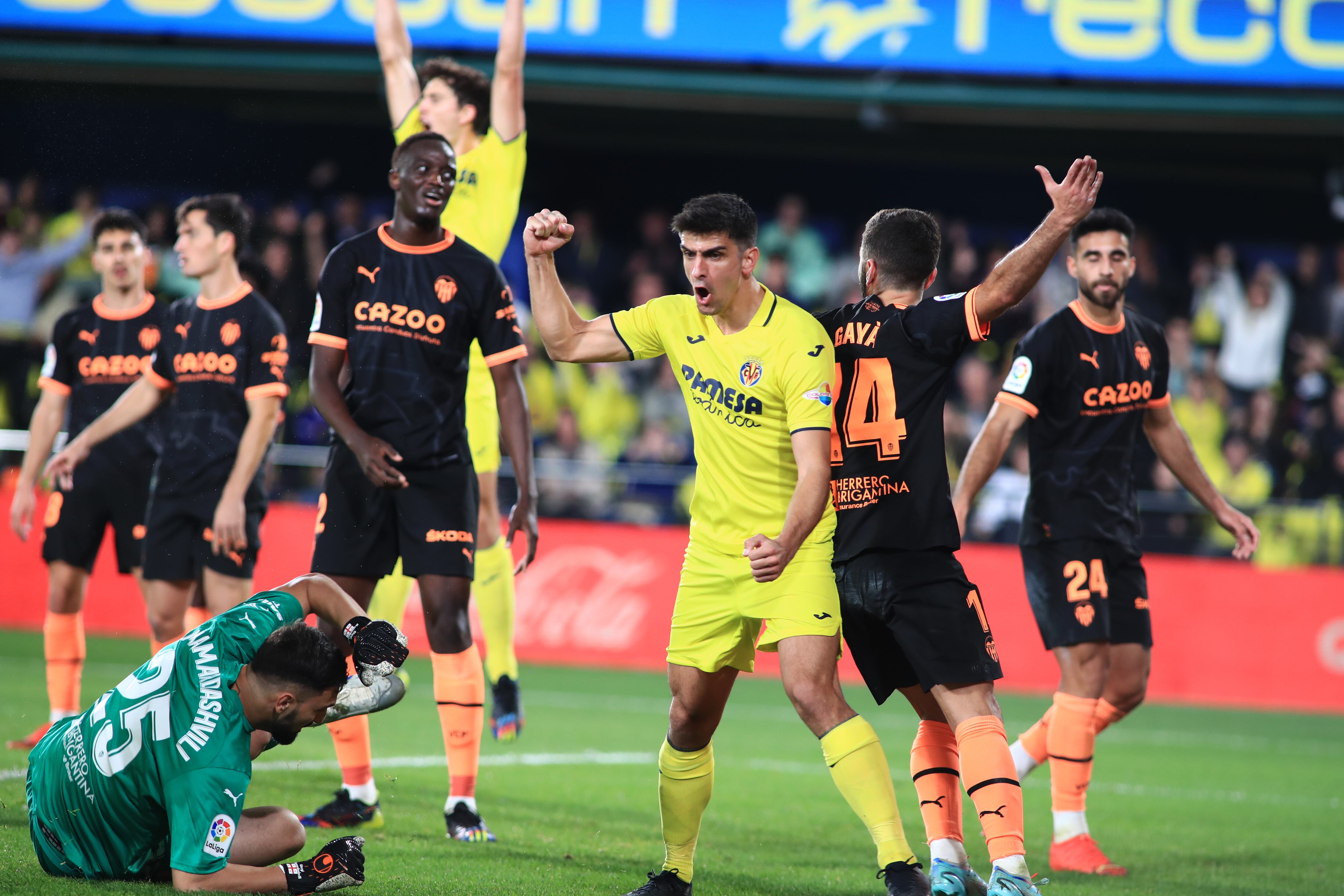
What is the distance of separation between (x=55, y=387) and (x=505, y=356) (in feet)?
11.6

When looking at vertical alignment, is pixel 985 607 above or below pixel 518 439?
below

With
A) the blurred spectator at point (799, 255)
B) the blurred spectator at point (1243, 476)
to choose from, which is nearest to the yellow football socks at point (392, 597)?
the blurred spectator at point (1243, 476)

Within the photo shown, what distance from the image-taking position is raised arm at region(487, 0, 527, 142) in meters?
6.79

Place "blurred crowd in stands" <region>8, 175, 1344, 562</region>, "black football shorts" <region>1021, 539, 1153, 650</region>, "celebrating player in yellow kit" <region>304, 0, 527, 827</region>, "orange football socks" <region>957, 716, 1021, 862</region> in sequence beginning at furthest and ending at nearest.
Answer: "blurred crowd in stands" <region>8, 175, 1344, 562</region> < "celebrating player in yellow kit" <region>304, 0, 527, 827</region> < "black football shorts" <region>1021, 539, 1153, 650</region> < "orange football socks" <region>957, 716, 1021, 862</region>

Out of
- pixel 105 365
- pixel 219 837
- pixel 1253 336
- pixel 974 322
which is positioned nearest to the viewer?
pixel 219 837

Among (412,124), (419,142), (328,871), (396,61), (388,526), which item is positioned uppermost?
(396,61)

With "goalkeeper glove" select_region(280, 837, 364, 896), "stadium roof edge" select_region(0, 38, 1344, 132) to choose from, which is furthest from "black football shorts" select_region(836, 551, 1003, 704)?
"stadium roof edge" select_region(0, 38, 1344, 132)

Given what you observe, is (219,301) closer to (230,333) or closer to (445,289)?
(230,333)

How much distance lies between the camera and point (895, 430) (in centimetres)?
457

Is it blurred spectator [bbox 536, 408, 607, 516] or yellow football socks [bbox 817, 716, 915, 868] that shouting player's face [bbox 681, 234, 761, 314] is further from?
blurred spectator [bbox 536, 408, 607, 516]

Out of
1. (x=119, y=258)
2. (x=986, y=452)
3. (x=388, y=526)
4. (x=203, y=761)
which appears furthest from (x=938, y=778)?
(x=119, y=258)

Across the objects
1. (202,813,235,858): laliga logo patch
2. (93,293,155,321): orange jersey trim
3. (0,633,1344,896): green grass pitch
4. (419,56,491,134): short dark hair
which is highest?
(419,56,491,134): short dark hair

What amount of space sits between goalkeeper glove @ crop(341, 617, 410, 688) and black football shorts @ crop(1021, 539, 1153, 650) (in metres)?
2.84

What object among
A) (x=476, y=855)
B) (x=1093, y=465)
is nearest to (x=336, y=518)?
(x=476, y=855)
